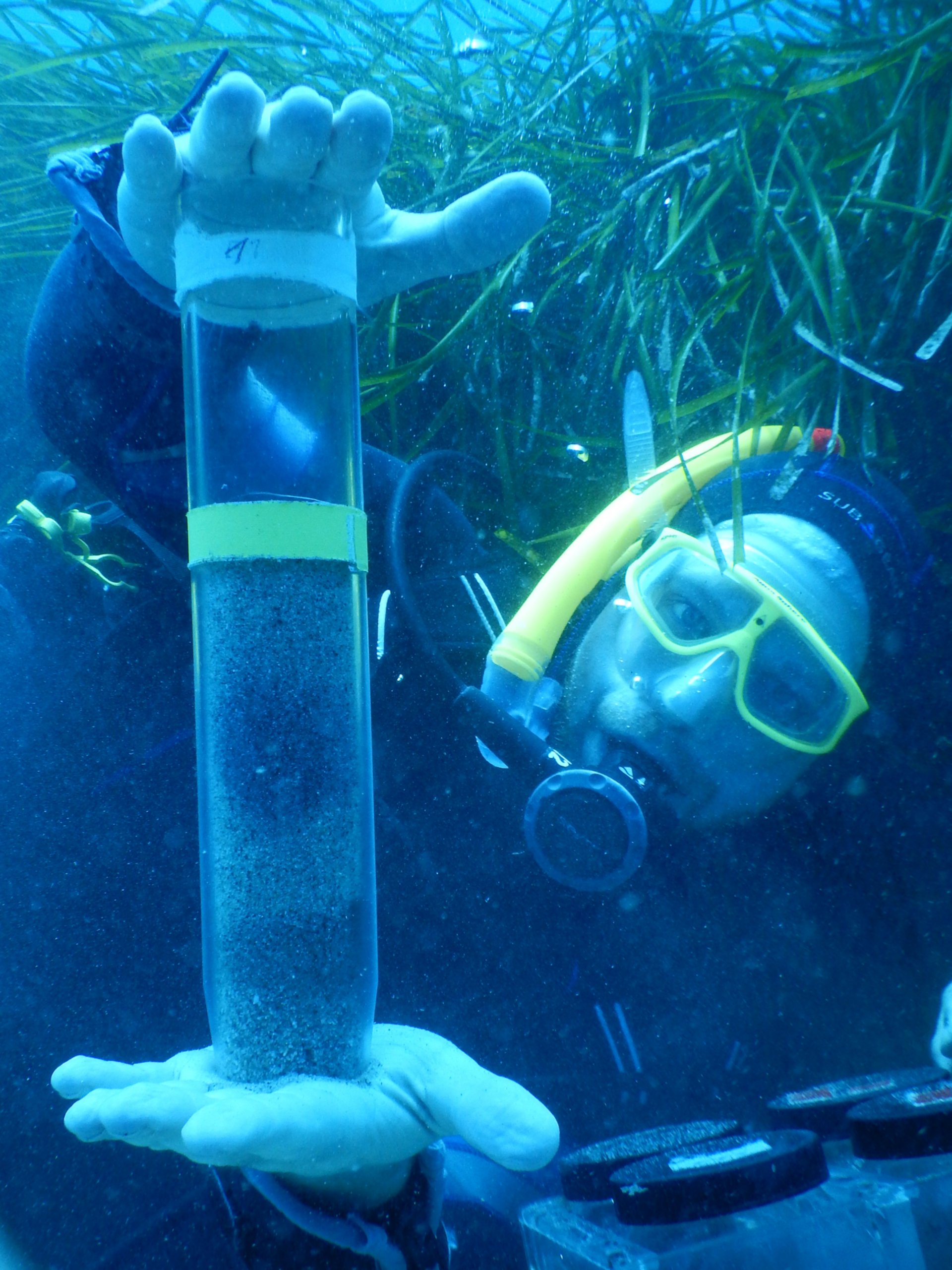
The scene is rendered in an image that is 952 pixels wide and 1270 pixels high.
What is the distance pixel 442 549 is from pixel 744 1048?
4.67ft

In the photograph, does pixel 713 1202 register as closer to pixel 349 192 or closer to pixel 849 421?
pixel 349 192

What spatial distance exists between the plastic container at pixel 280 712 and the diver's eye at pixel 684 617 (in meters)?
1.04

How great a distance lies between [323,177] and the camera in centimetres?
81

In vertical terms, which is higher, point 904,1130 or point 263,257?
point 263,257

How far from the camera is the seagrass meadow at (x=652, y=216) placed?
164cm

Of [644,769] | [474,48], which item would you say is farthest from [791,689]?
[474,48]

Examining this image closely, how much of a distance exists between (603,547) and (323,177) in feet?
3.05

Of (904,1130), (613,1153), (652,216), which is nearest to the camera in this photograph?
(904,1130)

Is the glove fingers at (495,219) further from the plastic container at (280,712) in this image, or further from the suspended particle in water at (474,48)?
the suspended particle in water at (474,48)

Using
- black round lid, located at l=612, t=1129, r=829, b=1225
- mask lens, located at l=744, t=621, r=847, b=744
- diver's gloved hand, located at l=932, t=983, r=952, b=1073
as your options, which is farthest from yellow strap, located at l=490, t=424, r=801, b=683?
diver's gloved hand, located at l=932, t=983, r=952, b=1073

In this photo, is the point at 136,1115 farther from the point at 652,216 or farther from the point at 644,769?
the point at 652,216

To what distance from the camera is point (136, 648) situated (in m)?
1.78

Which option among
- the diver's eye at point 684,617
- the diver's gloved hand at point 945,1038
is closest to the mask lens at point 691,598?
the diver's eye at point 684,617

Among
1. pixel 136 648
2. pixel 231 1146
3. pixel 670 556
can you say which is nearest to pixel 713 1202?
pixel 231 1146
